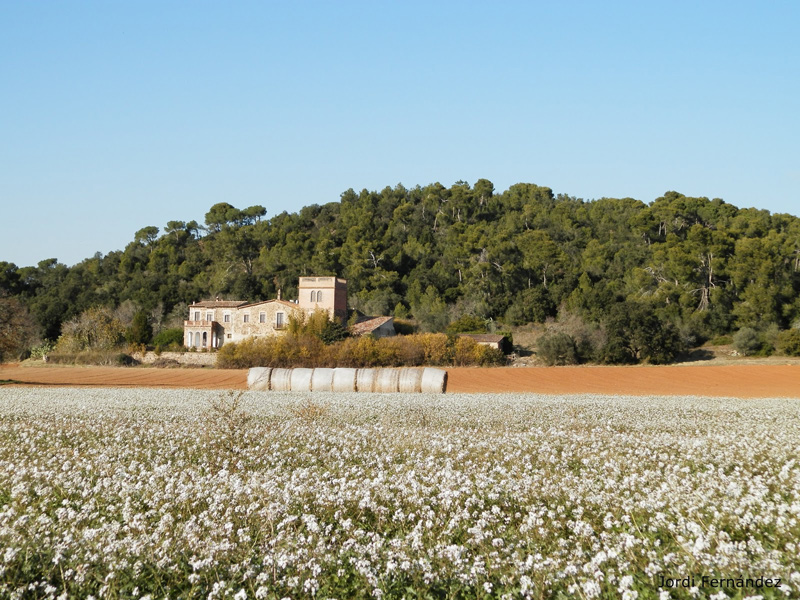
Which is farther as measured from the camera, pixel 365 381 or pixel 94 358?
pixel 94 358

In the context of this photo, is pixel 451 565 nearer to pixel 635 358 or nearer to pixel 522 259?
pixel 635 358

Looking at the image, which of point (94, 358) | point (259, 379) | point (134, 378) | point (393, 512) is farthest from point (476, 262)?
point (393, 512)

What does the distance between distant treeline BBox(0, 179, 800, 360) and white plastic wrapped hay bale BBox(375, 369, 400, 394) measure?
30.7m

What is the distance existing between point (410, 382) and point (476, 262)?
58315 mm

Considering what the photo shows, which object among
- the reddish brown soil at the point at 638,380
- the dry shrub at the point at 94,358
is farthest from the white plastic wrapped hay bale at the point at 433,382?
the dry shrub at the point at 94,358

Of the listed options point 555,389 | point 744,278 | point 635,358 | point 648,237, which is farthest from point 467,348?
point 648,237

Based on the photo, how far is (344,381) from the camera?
3138 centimetres

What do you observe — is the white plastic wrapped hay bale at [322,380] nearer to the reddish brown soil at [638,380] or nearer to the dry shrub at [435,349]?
the reddish brown soil at [638,380]

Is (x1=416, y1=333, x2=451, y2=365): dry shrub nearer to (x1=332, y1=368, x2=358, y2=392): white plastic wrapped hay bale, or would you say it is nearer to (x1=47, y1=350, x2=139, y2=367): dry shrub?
(x1=332, y1=368, x2=358, y2=392): white plastic wrapped hay bale

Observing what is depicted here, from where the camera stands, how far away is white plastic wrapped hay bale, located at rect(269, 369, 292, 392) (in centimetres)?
3198

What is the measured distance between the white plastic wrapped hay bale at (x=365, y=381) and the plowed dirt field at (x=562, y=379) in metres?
4.61

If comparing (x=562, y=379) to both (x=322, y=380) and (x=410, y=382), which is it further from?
(x=322, y=380)

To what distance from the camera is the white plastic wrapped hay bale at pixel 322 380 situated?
3142cm

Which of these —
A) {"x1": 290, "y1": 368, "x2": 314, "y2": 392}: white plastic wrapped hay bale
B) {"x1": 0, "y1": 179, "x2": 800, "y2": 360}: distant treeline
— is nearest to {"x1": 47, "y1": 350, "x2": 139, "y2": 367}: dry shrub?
{"x1": 0, "y1": 179, "x2": 800, "y2": 360}: distant treeline
